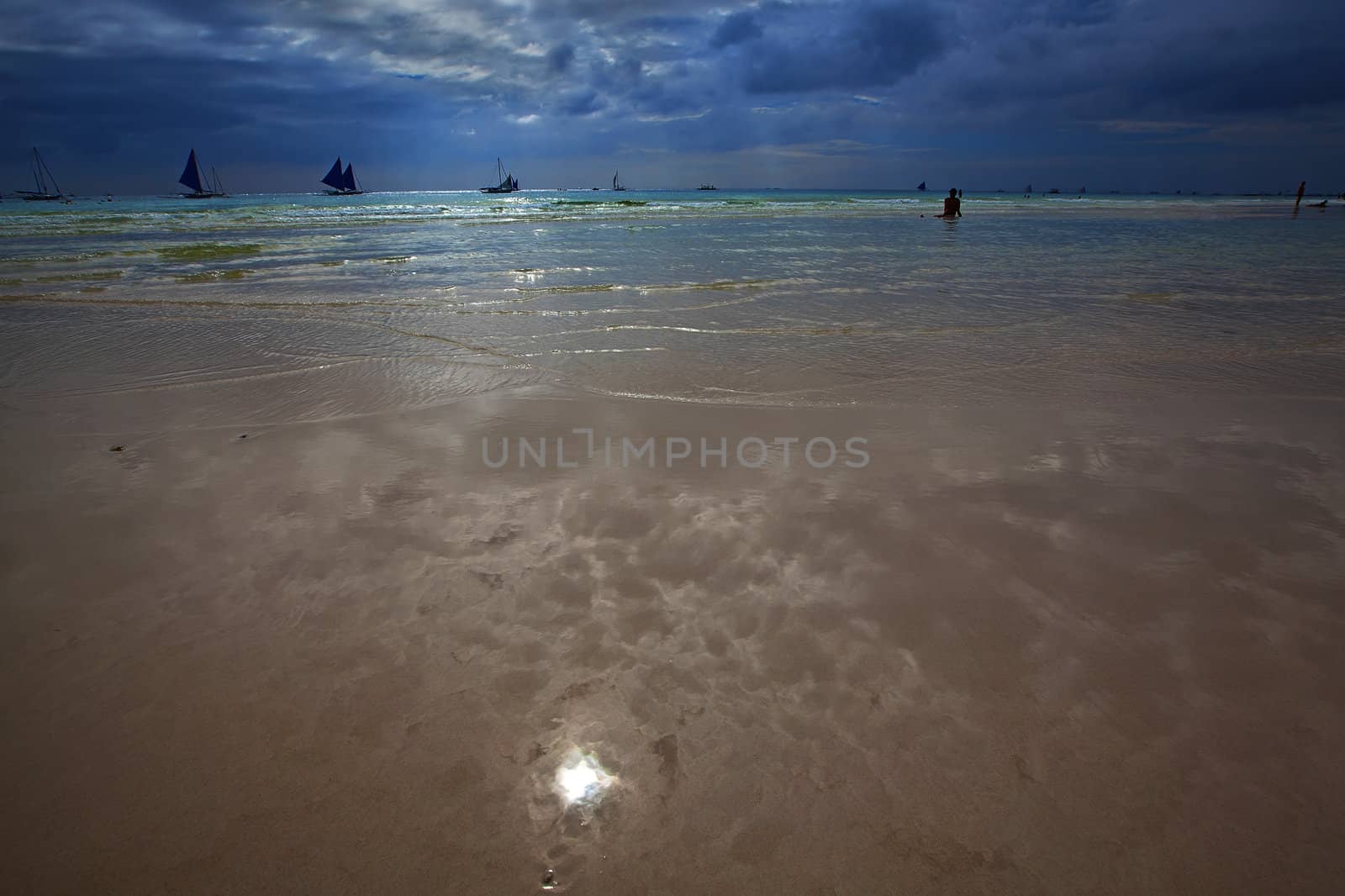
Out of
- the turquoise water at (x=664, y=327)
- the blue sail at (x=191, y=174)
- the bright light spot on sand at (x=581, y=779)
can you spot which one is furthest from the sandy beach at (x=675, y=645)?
the blue sail at (x=191, y=174)

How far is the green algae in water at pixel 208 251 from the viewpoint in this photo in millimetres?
17406

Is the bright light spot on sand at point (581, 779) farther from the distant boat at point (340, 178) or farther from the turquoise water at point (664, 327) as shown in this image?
the distant boat at point (340, 178)

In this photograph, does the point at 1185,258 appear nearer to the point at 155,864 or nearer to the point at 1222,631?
the point at 1222,631

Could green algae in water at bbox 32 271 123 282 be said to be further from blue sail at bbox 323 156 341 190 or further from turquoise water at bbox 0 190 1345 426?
blue sail at bbox 323 156 341 190

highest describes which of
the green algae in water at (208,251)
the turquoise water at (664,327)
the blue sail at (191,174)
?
the blue sail at (191,174)

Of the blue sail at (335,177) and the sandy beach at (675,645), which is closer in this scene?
Answer: the sandy beach at (675,645)

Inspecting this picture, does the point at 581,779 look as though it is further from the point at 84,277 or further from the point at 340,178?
the point at 340,178

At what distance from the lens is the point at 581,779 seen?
2.06 m

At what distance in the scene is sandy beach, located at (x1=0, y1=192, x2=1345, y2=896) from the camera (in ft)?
6.14

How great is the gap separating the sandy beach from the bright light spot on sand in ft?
0.04

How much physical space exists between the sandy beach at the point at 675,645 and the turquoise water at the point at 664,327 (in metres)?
0.38

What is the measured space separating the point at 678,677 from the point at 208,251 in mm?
22750

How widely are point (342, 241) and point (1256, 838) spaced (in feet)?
88.7

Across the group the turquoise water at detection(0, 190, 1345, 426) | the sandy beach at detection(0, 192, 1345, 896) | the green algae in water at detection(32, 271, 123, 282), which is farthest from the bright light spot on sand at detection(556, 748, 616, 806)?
the green algae in water at detection(32, 271, 123, 282)
